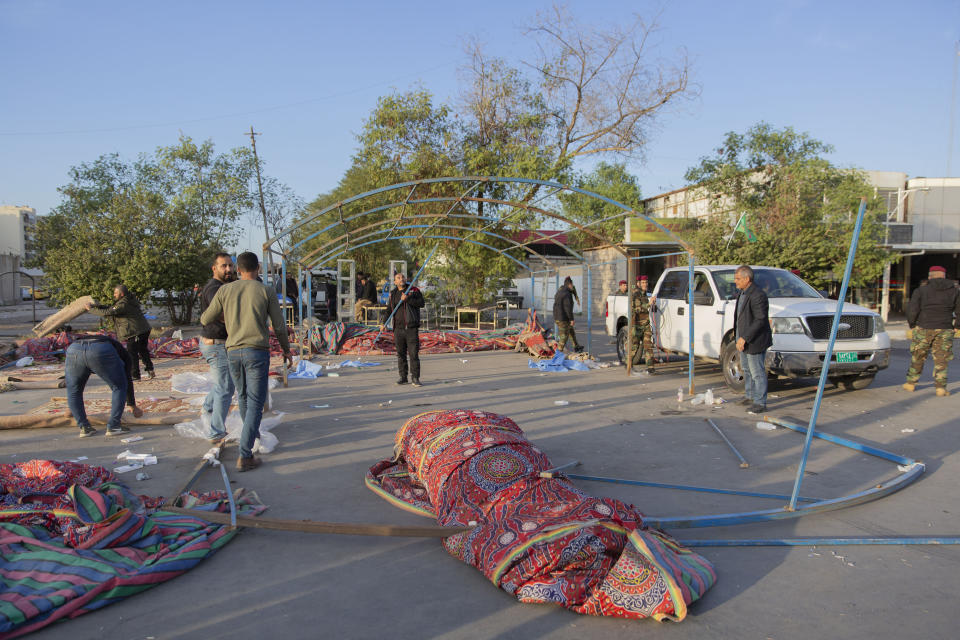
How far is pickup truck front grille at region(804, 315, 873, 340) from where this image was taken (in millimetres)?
8844

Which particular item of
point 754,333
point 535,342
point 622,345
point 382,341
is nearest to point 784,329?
point 754,333

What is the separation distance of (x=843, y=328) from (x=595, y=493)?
602cm

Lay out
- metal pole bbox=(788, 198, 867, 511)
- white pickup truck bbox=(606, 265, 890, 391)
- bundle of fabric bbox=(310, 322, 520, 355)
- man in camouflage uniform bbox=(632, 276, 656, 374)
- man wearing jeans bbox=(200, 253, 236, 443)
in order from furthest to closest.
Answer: bundle of fabric bbox=(310, 322, 520, 355), man in camouflage uniform bbox=(632, 276, 656, 374), white pickup truck bbox=(606, 265, 890, 391), man wearing jeans bbox=(200, 253, 236, 443), metal pole bbox=(788, 198, 867, 511)

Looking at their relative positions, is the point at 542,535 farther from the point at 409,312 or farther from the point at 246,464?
the point at 409,312

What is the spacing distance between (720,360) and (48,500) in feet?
29.6

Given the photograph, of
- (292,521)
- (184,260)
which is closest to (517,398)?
(292,521)

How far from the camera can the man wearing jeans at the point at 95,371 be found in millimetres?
6586

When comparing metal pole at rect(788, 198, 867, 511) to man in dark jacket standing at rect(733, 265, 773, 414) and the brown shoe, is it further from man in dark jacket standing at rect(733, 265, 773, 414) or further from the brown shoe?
the brown shoe

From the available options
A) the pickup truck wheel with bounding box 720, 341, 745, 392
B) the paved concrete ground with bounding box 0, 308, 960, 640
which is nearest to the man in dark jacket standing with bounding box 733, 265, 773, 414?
the paved concrete ground with bounding box 0, 308, 960, 640

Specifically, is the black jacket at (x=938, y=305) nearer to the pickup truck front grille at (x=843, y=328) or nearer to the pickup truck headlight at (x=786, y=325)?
the pickup truck front grille at (x=843, y=328)

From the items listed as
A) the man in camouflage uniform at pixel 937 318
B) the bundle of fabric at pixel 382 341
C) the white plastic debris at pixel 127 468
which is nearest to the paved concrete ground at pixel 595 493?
the white plastic debris at pixel 127 468

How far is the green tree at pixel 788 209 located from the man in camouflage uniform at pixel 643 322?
27.4 feet

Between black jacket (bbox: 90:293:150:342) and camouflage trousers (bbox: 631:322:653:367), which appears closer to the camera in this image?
black jacket (bbox: 90:293:150:342)

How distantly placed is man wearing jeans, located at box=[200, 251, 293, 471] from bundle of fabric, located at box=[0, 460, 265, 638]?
3.95ft
